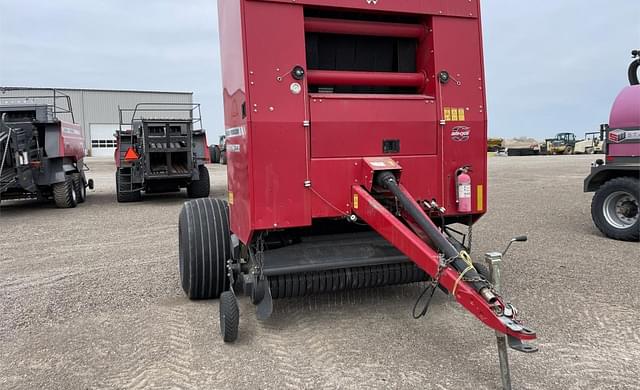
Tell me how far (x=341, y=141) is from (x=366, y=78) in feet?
1.88

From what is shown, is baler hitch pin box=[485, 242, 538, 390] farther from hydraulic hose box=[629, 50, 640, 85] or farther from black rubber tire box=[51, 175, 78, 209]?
black rubber tire box=[51, 175, 78, 209]

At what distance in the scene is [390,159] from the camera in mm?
3670

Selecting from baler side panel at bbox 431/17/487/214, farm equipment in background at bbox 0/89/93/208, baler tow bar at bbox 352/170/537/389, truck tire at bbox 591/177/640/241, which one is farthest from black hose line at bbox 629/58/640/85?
farm equipment in background at bbox 0/89/93/208

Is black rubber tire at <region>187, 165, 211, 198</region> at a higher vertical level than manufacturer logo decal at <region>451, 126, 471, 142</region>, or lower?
lower

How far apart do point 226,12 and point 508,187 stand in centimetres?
1187

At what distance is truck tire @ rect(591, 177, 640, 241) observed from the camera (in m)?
6.64

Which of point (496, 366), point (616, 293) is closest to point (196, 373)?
point (496, 366)

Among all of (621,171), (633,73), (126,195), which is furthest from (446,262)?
(126,195)

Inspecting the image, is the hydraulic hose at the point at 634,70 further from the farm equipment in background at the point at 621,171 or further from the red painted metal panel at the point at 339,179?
the red painted metal panel at the point at 339,179

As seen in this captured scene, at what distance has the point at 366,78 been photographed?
3.81 meters

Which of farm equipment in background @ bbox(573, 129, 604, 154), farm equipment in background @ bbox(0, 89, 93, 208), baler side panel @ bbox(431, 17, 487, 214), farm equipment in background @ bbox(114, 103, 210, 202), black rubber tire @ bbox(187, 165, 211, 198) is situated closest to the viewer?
baler side panel @ bbox(431, 17, 487, 214)

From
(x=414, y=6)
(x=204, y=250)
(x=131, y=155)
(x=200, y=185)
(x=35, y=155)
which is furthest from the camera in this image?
(x=200, y=185)

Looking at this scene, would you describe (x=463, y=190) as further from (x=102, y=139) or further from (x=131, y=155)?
(x=102, y=139)

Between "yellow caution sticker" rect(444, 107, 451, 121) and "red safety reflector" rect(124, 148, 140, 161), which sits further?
"red safety reflector" rect(124, 148, 140, 161)
